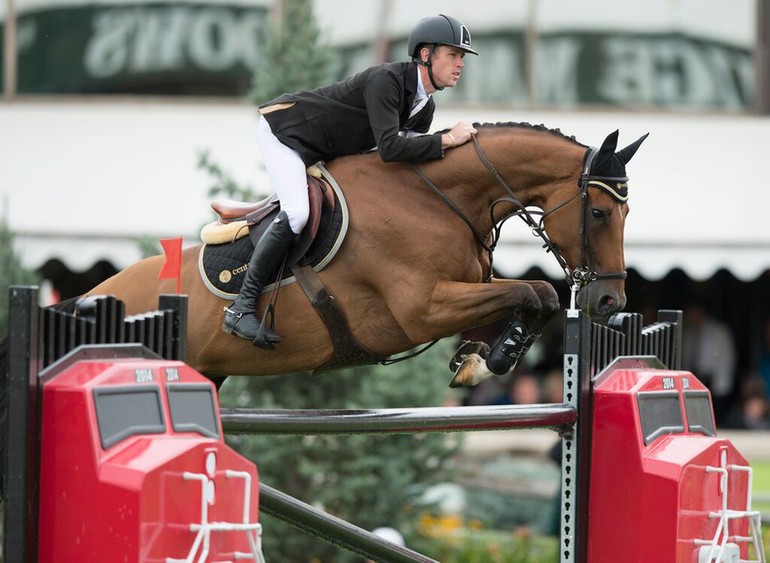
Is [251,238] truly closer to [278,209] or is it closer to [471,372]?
[278,209]

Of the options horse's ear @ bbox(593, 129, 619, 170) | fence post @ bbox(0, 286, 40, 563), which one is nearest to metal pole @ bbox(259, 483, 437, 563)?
fence post @ bbox(0, 286, 40, 563)

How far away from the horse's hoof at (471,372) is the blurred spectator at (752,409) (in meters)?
6.13

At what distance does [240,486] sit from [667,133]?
8.33 metres

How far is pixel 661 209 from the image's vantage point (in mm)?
9898

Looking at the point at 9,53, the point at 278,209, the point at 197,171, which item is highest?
the point at 9,53

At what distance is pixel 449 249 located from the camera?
4078 mm

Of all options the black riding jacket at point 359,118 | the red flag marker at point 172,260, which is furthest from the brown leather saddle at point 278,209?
the red flag marker at point 172,260

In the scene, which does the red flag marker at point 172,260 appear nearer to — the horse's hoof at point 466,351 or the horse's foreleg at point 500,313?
the horse's foreleg at point 500,313

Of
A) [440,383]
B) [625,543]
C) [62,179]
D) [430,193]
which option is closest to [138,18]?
[62,179]

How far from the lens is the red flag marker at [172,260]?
4.00m

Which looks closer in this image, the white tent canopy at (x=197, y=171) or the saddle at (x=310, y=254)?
the saddle at (x=310, y=254)

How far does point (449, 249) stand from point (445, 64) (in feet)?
1.86

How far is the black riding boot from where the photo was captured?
400 cm

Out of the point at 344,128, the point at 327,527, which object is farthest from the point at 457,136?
the point at 327,527
